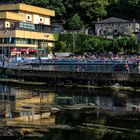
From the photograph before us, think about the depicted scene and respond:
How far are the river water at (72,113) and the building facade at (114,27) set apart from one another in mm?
55409

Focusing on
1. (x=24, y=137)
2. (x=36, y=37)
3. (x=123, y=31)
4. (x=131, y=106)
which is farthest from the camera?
(x=123, y=31)

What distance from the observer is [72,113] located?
142ft

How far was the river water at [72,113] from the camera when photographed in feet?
115

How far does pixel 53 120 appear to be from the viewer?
3934 centimetres

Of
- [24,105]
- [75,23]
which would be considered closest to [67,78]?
[24,105]

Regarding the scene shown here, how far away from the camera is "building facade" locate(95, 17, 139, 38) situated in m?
115

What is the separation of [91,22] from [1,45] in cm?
3301

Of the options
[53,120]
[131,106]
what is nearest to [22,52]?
[131,106]

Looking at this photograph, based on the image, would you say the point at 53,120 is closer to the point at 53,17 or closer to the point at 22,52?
the point at 22,52

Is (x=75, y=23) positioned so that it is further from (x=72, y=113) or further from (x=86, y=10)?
(x=72, y=113)

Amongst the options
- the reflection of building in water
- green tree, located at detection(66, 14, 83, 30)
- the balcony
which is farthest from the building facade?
the reflection of building in water

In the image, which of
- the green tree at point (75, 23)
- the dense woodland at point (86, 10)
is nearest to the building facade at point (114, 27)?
the green tree at point (75, 23)

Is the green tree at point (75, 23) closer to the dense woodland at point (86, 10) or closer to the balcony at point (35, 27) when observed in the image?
the dense woodland at point (86, 10)

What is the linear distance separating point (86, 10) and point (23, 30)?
30.1 metres
